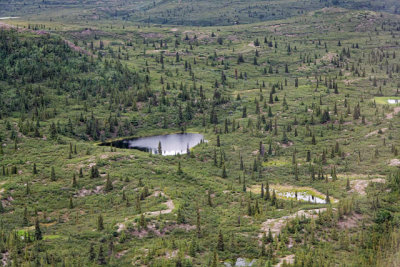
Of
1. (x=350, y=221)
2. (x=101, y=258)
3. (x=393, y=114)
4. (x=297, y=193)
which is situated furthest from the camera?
(x=393, y=114)

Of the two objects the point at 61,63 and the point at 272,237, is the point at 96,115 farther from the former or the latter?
the point at 272,237

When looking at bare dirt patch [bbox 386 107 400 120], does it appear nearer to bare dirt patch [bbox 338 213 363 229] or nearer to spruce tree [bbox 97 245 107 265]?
bare dirt patch [bbox 338 213 363 229]

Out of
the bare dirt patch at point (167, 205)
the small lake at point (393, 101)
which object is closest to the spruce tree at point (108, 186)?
the bare dirt patch at point (167, 205)

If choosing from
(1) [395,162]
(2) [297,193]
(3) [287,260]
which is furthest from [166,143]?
(3) [287,260]

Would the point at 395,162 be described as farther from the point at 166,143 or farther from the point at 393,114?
the point at 166,143

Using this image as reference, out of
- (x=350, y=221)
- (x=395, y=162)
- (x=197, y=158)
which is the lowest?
(x=197, y=158)

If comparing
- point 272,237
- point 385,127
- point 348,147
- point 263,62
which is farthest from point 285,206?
point 263,62

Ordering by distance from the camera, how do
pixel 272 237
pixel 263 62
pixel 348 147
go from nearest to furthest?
pixel 272 237
pixel 348 147
pixel 263 62
